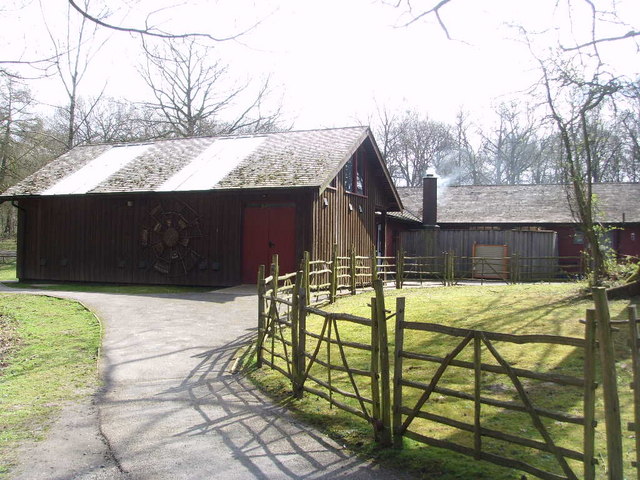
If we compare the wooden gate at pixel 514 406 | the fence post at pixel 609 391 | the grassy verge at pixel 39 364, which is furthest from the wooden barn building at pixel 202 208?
the fence post at pixel 609 391

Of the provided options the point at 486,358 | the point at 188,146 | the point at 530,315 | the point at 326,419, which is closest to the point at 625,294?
the point at 530,315

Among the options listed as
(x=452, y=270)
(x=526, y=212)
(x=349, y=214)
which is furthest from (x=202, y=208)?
(x=526, y=212)

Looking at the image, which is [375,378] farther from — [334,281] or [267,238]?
[267,238]

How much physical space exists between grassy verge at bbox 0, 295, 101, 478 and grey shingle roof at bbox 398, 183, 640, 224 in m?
21.3

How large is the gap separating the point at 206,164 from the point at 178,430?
1500cm

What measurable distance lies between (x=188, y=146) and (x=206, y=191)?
5537 mm

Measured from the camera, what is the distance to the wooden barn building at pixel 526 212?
27641mm

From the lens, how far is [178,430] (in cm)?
575

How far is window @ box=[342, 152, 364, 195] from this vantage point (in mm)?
19812

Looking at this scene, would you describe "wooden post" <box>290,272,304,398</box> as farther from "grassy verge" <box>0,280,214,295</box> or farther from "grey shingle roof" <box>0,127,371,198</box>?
"grassy verge" <box>0,280,214,295</box>

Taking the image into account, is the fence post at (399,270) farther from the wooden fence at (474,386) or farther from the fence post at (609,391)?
the fence post at (609,391)

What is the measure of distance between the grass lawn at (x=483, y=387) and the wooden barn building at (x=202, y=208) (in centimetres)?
591

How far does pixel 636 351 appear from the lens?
12.1 feet

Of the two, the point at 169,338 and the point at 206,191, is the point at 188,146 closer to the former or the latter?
the point at 206,191
